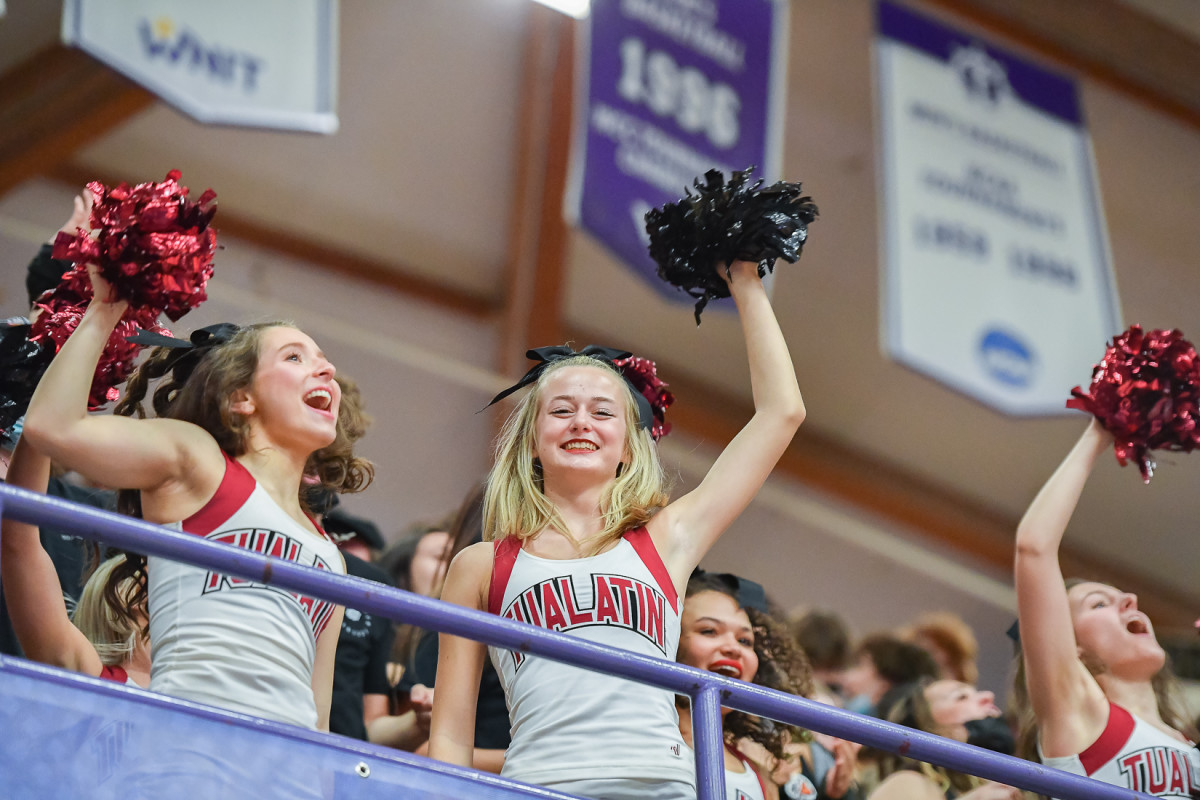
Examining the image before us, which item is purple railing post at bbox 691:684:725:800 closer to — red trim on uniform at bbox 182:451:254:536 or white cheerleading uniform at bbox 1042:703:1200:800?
red trim on uniform at bbox 182:451:254:536

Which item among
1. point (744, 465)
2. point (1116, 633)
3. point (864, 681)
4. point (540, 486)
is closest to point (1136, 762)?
point (1116, 633)

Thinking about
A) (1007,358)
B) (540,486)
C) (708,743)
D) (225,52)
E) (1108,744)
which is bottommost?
(708,743)

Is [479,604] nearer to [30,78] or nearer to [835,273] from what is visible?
[30,78]

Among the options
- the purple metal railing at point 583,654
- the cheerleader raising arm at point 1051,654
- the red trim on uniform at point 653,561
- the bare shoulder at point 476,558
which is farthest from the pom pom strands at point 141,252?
the cheerleader raising arm at point 1051,654

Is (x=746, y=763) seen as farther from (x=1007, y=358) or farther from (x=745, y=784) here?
(x=1007, y=358)

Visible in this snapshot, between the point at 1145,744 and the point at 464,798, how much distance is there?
5.58ft

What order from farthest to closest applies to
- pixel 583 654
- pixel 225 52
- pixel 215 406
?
pixel 225 52 < pixel 215 406 < pixel 583 654

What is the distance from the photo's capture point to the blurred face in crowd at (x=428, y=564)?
146 inches

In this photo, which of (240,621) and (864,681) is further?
(864,681)

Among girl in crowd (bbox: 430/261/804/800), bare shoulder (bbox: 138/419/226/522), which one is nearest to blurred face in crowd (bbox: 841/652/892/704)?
girl in crowd (bbox: 430/261/804/800)

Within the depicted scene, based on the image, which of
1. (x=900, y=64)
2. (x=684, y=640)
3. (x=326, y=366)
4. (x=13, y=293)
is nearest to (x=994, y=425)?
(x=900, y=64)

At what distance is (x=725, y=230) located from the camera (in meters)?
2.75

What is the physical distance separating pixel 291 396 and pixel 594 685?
2.66 feet

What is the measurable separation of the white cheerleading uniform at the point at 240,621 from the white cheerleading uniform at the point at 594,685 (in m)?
0.35
